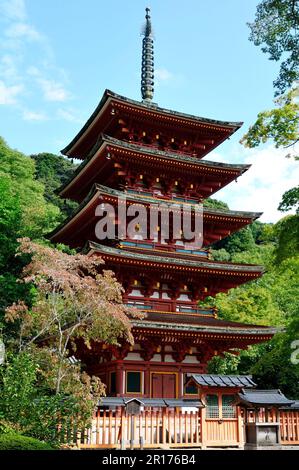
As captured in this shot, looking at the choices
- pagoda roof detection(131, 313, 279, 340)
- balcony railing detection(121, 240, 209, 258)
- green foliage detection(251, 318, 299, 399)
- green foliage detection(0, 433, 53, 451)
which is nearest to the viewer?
green foliage detection(0, 433, 53, 451)

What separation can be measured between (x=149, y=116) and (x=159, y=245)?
20.1 feet

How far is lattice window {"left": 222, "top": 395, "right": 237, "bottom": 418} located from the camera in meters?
18.7

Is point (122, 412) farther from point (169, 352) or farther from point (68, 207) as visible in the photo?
point (68, 207)

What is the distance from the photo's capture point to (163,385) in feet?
70.4

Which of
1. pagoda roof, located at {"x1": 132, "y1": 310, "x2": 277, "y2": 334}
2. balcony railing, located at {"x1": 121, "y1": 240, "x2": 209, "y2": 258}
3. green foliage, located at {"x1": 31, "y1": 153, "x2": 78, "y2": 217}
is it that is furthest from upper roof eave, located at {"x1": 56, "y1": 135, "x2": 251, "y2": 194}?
green foliage, located at {"x1": 31, "y1": 153, "x2": 78, "y2": 217}

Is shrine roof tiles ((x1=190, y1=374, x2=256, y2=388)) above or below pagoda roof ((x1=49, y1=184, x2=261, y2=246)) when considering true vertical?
below

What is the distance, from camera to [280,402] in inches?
726

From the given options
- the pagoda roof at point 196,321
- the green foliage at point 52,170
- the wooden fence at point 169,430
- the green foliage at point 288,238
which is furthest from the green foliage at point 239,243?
the green foliage at point 288,238

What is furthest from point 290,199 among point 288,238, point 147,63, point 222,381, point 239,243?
point 239,243

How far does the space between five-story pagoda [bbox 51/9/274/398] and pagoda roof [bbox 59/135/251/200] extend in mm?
51

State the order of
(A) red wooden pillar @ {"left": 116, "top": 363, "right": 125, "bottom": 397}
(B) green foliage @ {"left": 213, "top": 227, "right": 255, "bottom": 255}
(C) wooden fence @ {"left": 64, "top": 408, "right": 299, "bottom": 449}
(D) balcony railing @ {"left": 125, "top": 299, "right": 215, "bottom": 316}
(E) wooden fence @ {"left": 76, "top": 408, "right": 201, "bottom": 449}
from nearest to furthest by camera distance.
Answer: (E) wooden fence @ {"left": 76, "top": 408, "right": 201, "bottom": 449}
(C) wooden fence @ {"left": 64, "top": 408, "right": 299, "bottom": 449}
(A) red wooden pillar @ {"left": 116, "top": 363, "right": 125, "bottom": 397}
(D) balcony railing @ {"left": 125, "top": 299, "right": 215, "bottom": 316}
(B) green foliage @ {"left": 213, "top": 227, "right": 255, "bottom": 255}

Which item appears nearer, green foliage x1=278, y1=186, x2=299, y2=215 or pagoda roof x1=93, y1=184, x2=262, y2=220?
green foliage x1=278, y1=186, x2=299, y2=215

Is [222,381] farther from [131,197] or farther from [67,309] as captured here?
[131,197]

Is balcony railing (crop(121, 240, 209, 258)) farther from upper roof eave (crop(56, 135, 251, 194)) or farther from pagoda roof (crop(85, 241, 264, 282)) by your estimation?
upper roof eave (crop(56, 135, 251, 194))
